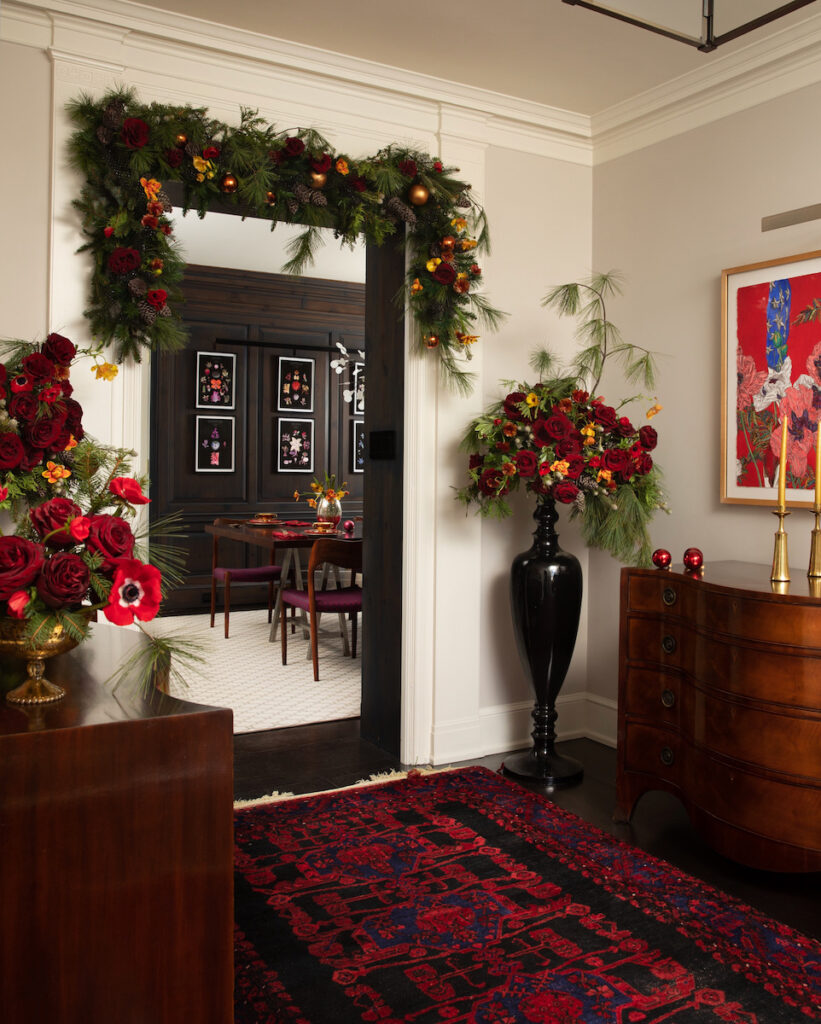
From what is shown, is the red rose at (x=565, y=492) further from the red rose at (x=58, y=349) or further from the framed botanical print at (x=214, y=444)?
the framed botanical print at (x=214, y=444)

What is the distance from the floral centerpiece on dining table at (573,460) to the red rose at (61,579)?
2.24m

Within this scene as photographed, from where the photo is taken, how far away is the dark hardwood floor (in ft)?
9.37

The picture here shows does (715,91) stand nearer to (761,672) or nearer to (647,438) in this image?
(647,438)

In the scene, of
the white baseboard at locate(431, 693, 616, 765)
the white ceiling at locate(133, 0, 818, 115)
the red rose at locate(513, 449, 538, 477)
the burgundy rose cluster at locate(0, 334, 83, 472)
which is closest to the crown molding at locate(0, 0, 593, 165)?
the white ceiling at locate(133, 0, 818, 115)

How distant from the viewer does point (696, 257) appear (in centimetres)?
394

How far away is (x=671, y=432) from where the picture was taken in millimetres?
4070

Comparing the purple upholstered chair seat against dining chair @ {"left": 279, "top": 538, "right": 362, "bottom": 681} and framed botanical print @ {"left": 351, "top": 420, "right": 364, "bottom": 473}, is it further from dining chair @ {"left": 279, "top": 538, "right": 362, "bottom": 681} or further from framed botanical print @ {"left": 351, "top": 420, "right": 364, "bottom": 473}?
framed botanical print @ {"left": 351, "top": 420, "right": 364, "bottom": 473}

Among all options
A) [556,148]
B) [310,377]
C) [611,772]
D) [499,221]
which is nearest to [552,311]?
[499,221]

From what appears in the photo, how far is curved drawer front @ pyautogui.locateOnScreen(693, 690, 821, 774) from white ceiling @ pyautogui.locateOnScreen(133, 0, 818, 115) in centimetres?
241

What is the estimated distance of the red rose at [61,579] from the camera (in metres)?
1.54

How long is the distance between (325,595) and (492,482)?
248cm

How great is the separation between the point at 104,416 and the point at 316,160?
4.22 ft

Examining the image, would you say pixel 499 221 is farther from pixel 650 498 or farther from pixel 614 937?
pixel 614 937

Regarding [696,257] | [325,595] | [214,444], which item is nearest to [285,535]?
[325,595]
